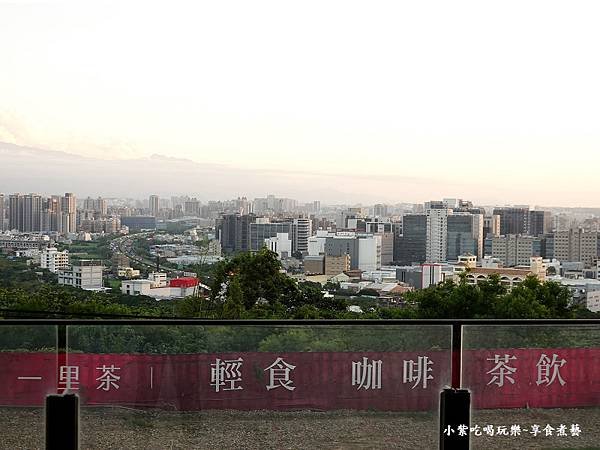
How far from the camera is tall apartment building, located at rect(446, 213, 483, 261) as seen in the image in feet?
47.1

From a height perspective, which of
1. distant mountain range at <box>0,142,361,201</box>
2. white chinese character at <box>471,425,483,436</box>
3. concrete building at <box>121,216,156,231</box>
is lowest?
white chinese character at <box>471,425,483,436</box>

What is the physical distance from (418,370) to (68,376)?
1.10 m

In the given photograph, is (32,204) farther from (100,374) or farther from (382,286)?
(100,374)

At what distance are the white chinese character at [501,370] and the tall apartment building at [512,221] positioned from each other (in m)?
13.1

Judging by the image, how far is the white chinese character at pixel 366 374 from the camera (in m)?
2.48

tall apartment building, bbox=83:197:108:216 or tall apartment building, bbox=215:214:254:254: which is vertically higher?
tall apartment building, bbox=83:197:108:216

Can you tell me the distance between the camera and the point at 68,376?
2418 millimetres

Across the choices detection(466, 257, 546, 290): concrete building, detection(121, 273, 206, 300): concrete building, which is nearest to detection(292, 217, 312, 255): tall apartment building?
detection(121, 273, 206, 300): concrete building

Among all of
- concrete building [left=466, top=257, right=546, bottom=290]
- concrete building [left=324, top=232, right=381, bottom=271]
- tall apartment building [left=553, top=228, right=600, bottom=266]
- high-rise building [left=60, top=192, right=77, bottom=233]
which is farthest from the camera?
high-rise building [left=60, top=192, right=77, bottom=233]

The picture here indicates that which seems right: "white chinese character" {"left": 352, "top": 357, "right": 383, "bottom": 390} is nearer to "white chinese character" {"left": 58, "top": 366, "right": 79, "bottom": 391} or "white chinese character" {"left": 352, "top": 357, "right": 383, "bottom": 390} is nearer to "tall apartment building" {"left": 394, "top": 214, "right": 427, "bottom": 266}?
"white chinese character" {"left": 58, "top": 366, "right": 79, "bottom": 391}

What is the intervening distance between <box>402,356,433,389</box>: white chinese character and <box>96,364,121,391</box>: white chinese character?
36.0 inches

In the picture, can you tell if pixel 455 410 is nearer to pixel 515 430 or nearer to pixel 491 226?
pixel 515 430

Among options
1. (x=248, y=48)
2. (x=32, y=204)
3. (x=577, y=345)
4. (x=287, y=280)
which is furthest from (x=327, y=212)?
(x=577, y=345)

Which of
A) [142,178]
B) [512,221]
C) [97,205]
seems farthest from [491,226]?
[97,205]
